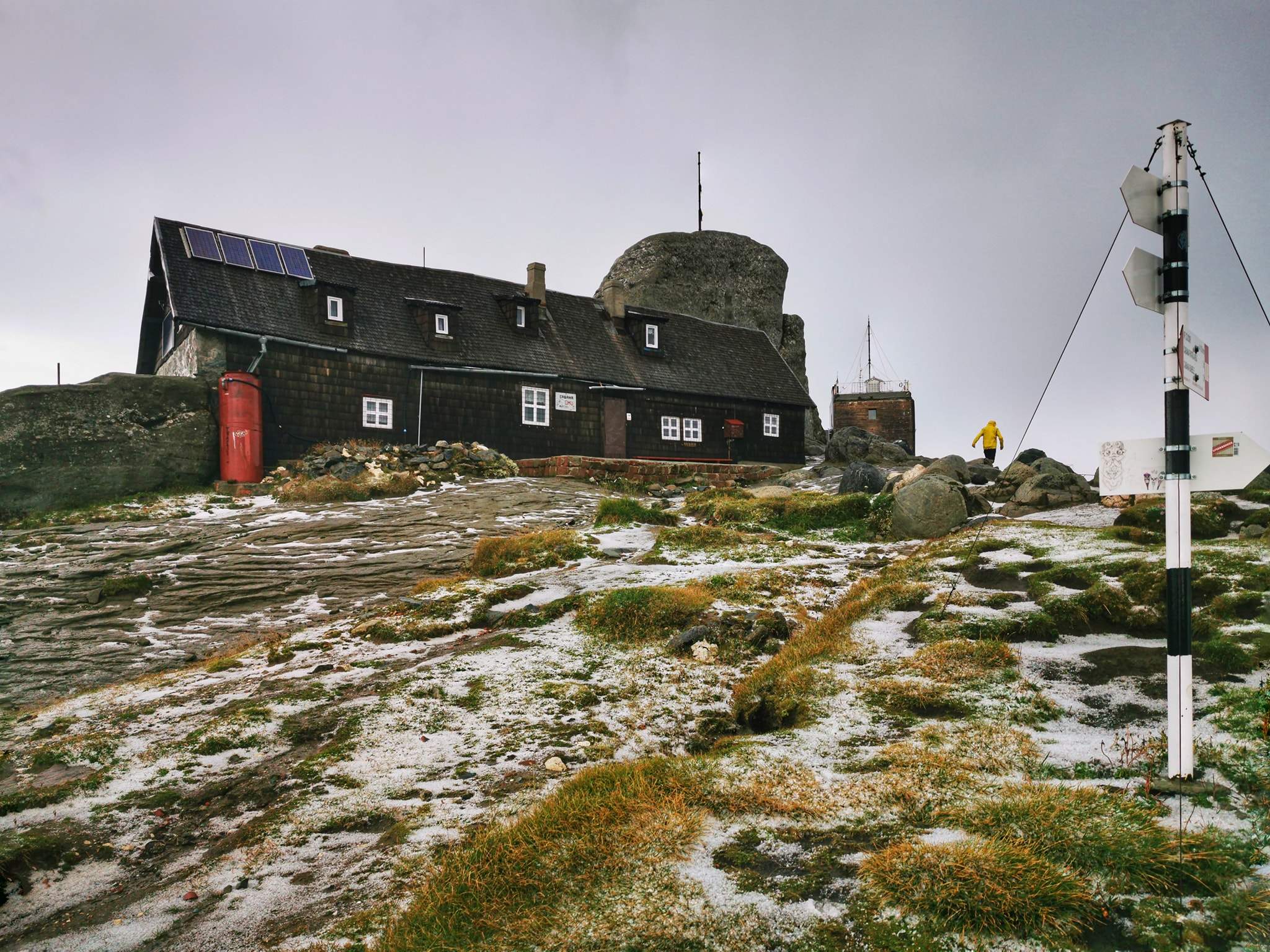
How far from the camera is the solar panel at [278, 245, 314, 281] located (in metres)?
27.4

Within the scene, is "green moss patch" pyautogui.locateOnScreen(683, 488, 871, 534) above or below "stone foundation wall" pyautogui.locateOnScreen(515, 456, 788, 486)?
below

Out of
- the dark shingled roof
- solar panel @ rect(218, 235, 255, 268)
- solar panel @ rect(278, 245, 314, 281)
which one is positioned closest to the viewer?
the dark shingled roof

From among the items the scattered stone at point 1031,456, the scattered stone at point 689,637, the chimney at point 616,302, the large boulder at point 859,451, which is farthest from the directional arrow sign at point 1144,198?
the large boulder at point 859,451

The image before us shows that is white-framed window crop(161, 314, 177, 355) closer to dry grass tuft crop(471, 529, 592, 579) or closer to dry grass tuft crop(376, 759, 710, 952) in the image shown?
dry grass tuft crop(471, 529, 592, 579)

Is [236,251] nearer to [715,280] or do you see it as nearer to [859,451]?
[859,451]

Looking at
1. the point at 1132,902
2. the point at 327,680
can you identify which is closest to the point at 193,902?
the point at 327,680

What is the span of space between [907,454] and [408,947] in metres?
37.5

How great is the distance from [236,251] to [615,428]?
591 inches

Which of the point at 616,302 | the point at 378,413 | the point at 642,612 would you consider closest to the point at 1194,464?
the point at 642,612

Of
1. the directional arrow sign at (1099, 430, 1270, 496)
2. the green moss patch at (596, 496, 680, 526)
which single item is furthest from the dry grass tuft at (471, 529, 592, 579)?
the directional arrow sign at (1099, 430, 1270, 496)

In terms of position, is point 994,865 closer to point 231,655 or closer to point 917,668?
point 917,668

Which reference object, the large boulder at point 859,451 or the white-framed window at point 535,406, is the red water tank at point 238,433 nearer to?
the white-framed window at point 535,406

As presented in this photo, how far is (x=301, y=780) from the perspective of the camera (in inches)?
243

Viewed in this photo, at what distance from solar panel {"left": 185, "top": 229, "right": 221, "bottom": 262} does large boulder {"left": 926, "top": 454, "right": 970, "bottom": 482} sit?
76.4ft
